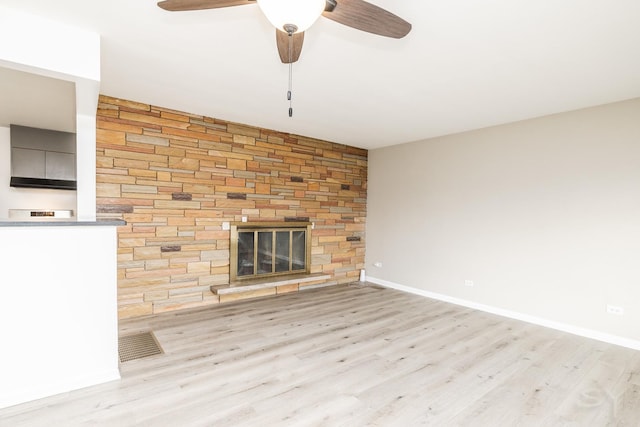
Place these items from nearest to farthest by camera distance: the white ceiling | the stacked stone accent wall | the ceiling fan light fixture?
the ceiling fan light fixture, the white ceiling, the stacked stone accent wall

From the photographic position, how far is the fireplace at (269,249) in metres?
4.48

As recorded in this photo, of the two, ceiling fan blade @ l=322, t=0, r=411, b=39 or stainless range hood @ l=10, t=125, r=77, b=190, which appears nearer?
ceiling fan blade @ l=322, t=0, r=411, b=39

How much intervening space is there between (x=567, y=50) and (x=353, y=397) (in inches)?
117

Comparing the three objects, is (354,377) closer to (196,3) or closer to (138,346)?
(138,346)

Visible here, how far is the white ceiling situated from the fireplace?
1.65m

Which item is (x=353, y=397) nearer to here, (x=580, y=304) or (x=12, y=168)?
(x=580, y=304)

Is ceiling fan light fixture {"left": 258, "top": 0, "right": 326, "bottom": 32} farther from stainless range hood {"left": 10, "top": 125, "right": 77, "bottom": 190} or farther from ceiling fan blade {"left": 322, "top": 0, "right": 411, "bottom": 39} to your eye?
stainless range hood {"left": 10, "top": 125, "right": 77, "bottom": 190}

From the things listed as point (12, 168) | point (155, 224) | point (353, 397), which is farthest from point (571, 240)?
point (12, 168)

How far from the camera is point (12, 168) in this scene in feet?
13.9

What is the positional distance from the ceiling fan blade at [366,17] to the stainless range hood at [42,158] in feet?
15.8

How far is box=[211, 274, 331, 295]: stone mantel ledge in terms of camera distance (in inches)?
163

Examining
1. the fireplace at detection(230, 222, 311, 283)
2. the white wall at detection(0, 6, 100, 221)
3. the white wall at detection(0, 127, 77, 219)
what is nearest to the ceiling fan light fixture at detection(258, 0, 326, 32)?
the white wall at detection(0, 6, 100, 221)

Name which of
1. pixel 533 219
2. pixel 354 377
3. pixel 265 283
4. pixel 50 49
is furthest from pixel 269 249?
pixel 533 219

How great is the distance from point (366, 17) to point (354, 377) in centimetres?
244
